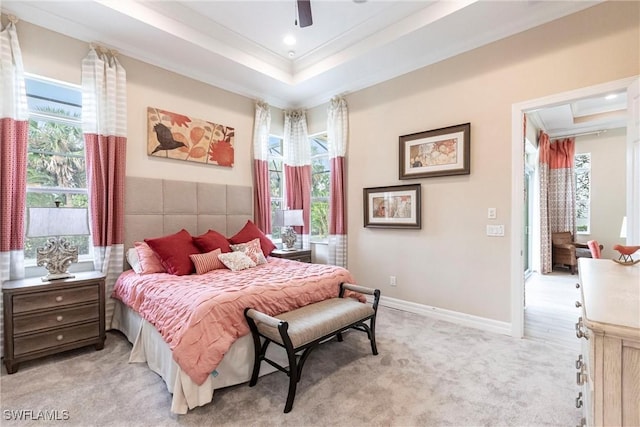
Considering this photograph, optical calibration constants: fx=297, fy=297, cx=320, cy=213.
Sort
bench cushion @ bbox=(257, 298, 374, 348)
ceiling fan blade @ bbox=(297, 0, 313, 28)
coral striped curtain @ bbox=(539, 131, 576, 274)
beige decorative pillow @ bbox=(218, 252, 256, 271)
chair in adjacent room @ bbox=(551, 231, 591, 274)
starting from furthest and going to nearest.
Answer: coral striped curtain @ bbox=(539, 131, 576, 274), chair in adjacent room @ bbox=(551, 231, 591, 274), beige decorative pillow @ bbox=(218, 252, 256, 271), ceiling fan blade @ bbox=(297, 0, 313, 28), bench cushion @ bbox=(257, 298, 374, 348)

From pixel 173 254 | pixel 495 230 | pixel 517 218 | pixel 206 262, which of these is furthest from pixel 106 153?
pixel 517 218

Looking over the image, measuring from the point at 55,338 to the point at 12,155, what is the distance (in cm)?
160

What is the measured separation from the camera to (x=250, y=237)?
3875 mm

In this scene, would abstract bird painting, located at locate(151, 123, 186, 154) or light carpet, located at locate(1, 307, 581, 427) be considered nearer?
light carpet, located at locate(1, 307, 581, 427)

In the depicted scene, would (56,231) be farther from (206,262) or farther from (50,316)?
(206,262)

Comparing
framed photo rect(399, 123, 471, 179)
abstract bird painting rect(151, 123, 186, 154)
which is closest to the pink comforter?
abstract bird painting rect(151, 123, 186, 154)

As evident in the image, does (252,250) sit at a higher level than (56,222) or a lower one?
lower

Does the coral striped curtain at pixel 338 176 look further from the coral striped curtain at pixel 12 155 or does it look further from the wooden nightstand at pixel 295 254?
the coral striped curtain at pixel 12 155

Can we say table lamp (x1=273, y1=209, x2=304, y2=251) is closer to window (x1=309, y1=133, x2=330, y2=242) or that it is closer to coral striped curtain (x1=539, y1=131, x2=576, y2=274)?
window (x1=309, y1=133, x2=330, y2=242)

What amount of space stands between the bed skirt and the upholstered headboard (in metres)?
1.07

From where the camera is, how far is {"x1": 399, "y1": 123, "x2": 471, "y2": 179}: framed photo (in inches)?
130

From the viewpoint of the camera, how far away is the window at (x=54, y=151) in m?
2.83

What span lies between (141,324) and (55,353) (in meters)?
0.78

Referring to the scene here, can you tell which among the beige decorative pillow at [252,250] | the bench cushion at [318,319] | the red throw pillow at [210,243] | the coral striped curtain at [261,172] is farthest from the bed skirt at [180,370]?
the coral striped curtain at [261,172]
